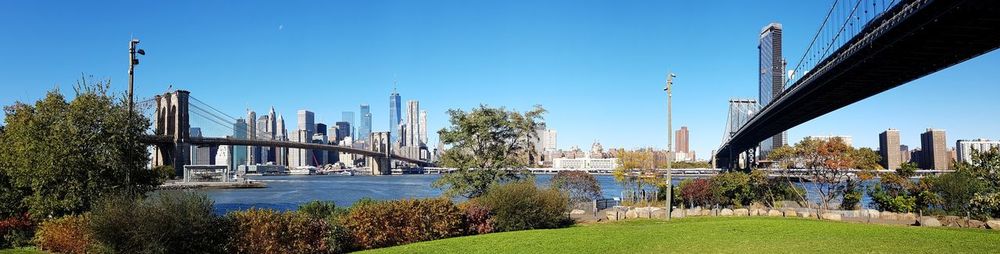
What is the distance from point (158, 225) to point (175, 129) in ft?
202

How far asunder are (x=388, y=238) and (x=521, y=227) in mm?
4924

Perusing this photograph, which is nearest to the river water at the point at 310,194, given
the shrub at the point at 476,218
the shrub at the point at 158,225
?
the shrub at the point at 476,218

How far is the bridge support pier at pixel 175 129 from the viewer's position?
61.8 meters

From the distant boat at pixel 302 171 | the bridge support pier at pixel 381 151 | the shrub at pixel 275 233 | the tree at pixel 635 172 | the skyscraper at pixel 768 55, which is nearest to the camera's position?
the shrub at pixel 275 233

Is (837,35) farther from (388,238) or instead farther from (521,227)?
(388,238)

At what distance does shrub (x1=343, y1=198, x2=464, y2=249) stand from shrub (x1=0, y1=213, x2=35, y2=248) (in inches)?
277

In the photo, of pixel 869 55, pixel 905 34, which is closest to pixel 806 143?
pixel 869 55

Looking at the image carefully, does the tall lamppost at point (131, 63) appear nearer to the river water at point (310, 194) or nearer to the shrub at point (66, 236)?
the shrub at point (66, 236)

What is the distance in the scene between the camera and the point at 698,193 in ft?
118

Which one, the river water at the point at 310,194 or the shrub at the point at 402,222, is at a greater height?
the shrub at the point at 402,222

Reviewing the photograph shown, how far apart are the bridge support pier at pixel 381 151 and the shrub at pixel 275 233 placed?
13000cm

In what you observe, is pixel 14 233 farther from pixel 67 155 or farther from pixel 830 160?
pixel 830 160

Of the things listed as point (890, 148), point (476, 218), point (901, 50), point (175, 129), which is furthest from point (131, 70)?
point (890, 148)

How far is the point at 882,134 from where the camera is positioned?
3652 inches
